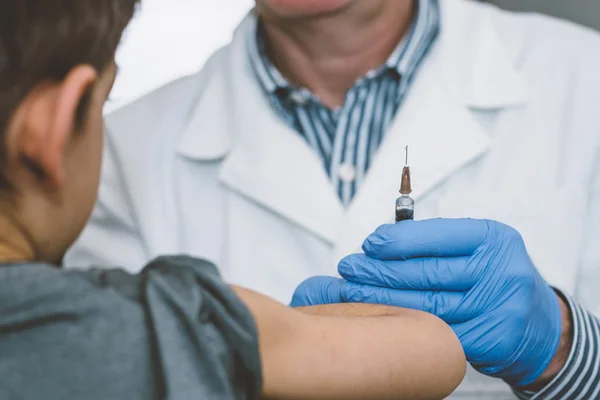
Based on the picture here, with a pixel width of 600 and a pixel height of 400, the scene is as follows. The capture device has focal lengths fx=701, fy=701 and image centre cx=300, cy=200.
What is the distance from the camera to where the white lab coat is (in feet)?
3.01

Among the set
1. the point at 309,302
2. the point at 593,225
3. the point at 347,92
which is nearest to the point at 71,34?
the point at 309,302

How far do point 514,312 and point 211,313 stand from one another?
1.37 ft

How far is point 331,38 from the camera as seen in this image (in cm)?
96

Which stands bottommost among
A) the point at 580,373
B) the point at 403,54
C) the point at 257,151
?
the point at 580,373

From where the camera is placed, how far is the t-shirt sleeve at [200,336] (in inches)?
16.4

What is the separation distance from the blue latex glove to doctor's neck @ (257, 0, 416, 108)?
1.05 ft

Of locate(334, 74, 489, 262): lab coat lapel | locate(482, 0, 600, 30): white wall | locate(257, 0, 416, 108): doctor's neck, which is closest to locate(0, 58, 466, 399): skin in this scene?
locate(334, 74, 489, 262): lab coat lapel

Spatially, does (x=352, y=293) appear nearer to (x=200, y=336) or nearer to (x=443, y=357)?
(x=443, y=357)

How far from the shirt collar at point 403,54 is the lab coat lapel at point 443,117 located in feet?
0.06

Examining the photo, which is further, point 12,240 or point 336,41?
point 336,41

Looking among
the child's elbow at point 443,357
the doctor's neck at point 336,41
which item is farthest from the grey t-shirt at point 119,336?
the doctor's neck at point 336,41

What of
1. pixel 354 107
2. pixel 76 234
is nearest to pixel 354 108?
pixel 354 107

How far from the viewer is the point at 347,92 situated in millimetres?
992

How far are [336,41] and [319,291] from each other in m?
0.36
